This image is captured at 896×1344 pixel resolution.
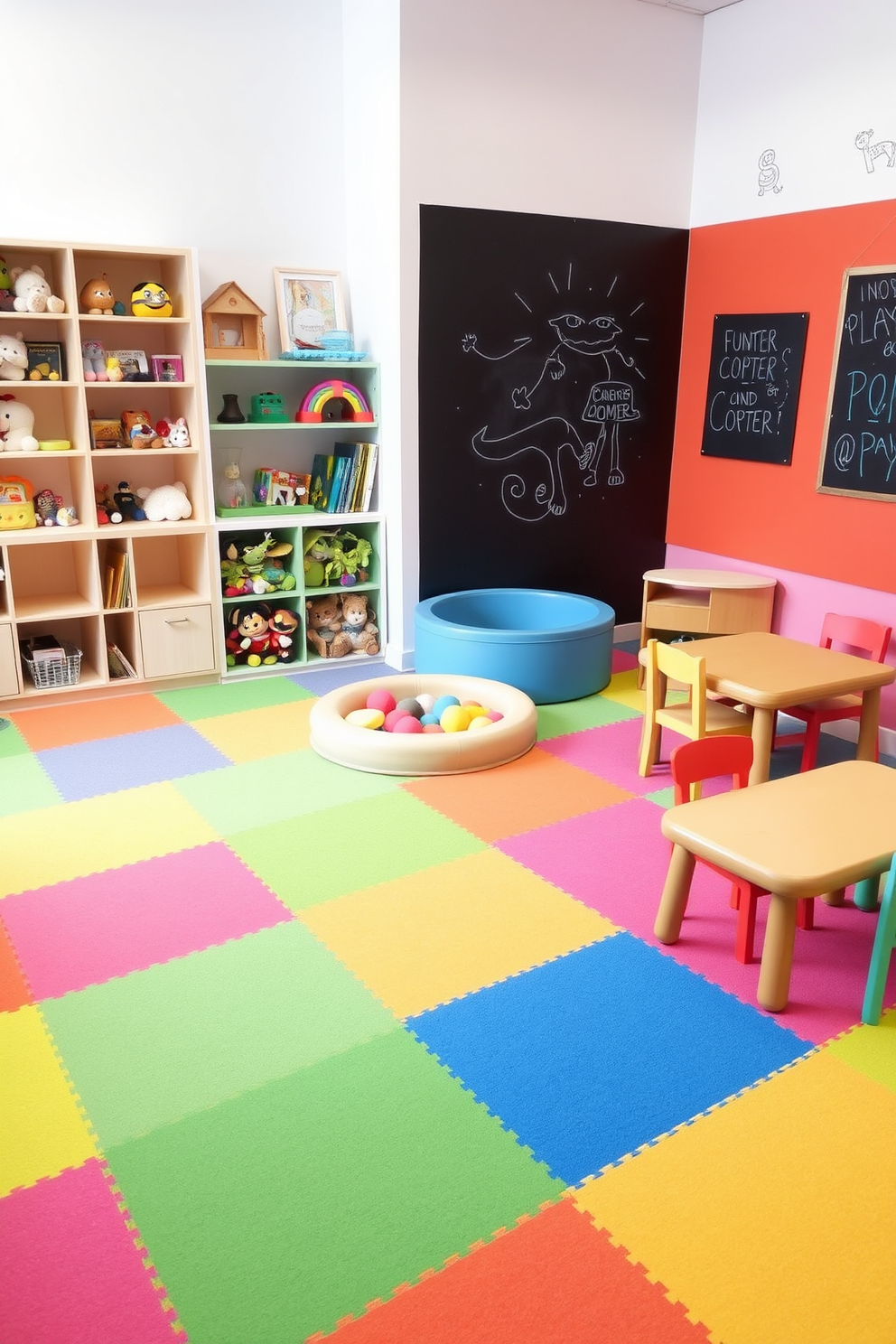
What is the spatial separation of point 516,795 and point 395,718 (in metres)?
0.81

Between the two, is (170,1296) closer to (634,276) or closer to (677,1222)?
(677,1222)

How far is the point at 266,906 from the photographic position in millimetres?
3508

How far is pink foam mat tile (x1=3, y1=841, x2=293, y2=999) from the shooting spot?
3186mm

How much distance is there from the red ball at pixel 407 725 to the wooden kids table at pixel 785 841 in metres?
1.76

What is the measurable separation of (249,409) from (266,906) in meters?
3.58

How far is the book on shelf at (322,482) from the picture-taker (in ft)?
19.9

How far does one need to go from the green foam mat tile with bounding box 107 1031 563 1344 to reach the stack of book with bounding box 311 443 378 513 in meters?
3.98

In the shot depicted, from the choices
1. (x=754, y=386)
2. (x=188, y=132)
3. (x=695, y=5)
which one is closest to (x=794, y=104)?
(x=695, y=5)

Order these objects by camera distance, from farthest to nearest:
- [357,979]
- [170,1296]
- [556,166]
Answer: [556,166] → [357,979] → [170,1296]

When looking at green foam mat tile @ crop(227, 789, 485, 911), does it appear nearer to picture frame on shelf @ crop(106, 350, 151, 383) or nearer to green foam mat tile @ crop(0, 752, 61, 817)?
green foam mat tile @ crop(0, 752, 61, 817)

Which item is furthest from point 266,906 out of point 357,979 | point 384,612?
point 384,612

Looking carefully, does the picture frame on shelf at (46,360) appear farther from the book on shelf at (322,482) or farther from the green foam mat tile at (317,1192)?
the green foam mat tile at (317,1192)

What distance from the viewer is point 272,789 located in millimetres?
4438

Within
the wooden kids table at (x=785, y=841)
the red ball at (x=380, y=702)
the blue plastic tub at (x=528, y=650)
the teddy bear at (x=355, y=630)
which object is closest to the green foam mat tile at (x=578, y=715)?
the blue plastic tub at (x=528, y=650)
